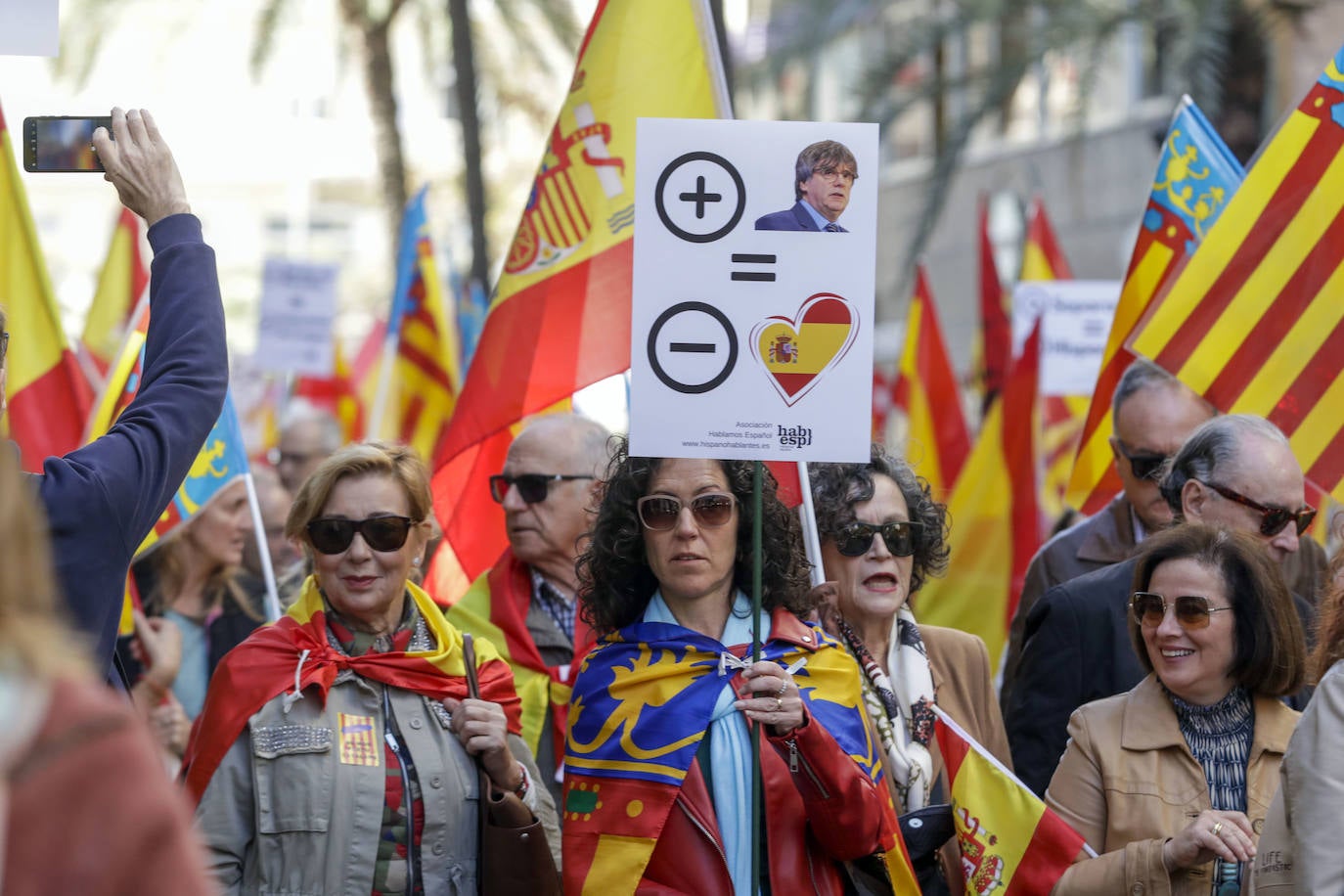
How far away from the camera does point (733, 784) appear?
3.73 meters

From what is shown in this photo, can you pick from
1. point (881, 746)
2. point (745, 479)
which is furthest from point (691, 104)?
point (881, 746)

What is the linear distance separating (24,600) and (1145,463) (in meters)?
4.54

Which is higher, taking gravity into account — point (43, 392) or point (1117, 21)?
point (1117, 21)

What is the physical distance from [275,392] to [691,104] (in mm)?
11407

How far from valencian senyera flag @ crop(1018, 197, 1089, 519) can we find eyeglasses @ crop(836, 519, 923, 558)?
6.22 metres

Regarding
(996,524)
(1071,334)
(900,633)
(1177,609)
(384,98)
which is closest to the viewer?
(1177,609)

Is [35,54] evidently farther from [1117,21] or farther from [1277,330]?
[1117,21]

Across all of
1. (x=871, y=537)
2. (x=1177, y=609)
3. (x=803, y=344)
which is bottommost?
(x=1177, y=609)

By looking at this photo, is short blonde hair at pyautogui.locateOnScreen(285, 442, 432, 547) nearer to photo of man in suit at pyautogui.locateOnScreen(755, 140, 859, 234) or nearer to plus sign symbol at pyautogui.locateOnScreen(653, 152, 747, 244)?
plus sign symbol at pyautogui.locateOnScreen(653, 152, 747, 244)

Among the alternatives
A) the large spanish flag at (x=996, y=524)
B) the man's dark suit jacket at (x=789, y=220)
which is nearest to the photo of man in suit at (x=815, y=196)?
the man's dark suit jacket at (x=789, y=220)

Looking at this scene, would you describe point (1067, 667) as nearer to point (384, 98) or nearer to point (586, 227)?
point (586, 227)

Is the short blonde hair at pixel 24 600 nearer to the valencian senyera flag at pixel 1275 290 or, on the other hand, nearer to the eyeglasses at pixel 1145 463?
the eyeglasses at pixel 1145 463

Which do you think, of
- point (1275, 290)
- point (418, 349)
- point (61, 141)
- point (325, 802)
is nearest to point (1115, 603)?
point (1275, 290)

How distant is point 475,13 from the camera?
18094mm
